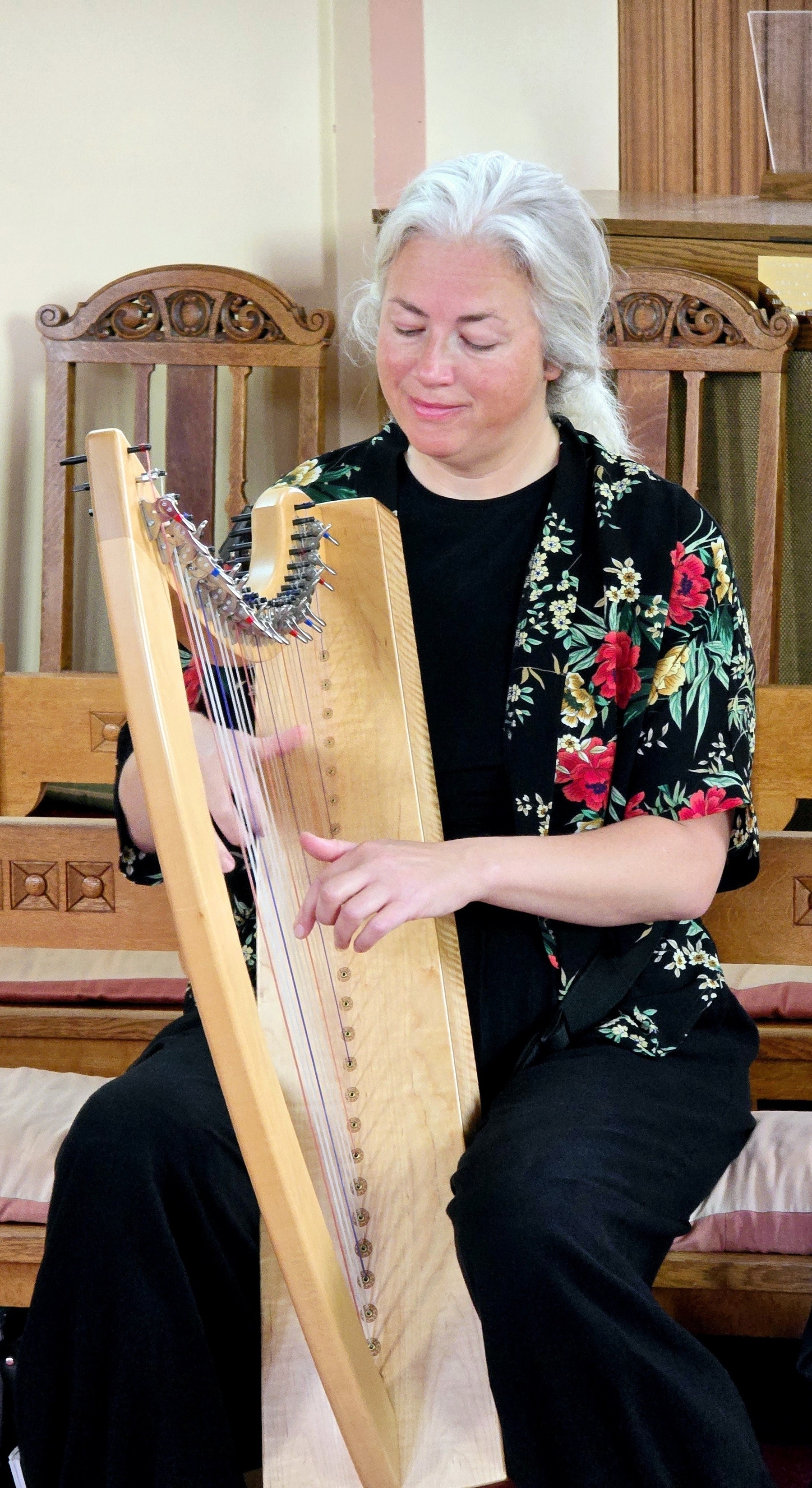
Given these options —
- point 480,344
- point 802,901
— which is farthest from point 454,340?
point 802,901

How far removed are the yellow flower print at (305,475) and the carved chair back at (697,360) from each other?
1154 millimetres

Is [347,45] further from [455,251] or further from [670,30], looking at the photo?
[455,251]

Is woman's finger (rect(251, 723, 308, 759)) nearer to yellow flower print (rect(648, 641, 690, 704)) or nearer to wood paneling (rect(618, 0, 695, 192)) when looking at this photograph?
yellow flower print (rect(648, 641, 690, 704))

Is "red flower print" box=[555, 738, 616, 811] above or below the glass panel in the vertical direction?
below

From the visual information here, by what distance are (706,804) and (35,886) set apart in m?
0.72

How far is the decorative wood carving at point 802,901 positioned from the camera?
1477mm

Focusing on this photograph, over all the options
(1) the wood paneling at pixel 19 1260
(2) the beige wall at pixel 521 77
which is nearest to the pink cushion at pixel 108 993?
(1) the wood paneling at pixel 19 1260

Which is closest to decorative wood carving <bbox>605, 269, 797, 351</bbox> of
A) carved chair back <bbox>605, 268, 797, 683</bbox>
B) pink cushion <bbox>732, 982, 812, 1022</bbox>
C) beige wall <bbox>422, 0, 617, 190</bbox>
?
carved chair back <bbox>605, 268, 797, 683</bbox>

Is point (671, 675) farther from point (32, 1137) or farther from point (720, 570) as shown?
point (32, 1137)

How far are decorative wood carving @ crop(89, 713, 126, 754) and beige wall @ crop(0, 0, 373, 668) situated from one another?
61 cm

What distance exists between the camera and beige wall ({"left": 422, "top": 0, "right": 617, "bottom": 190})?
8.72 ft

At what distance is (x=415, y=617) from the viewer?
4.38ft

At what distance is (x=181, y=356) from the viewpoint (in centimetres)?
258

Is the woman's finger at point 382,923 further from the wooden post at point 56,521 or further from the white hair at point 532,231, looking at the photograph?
the wooden post at point 56,521
